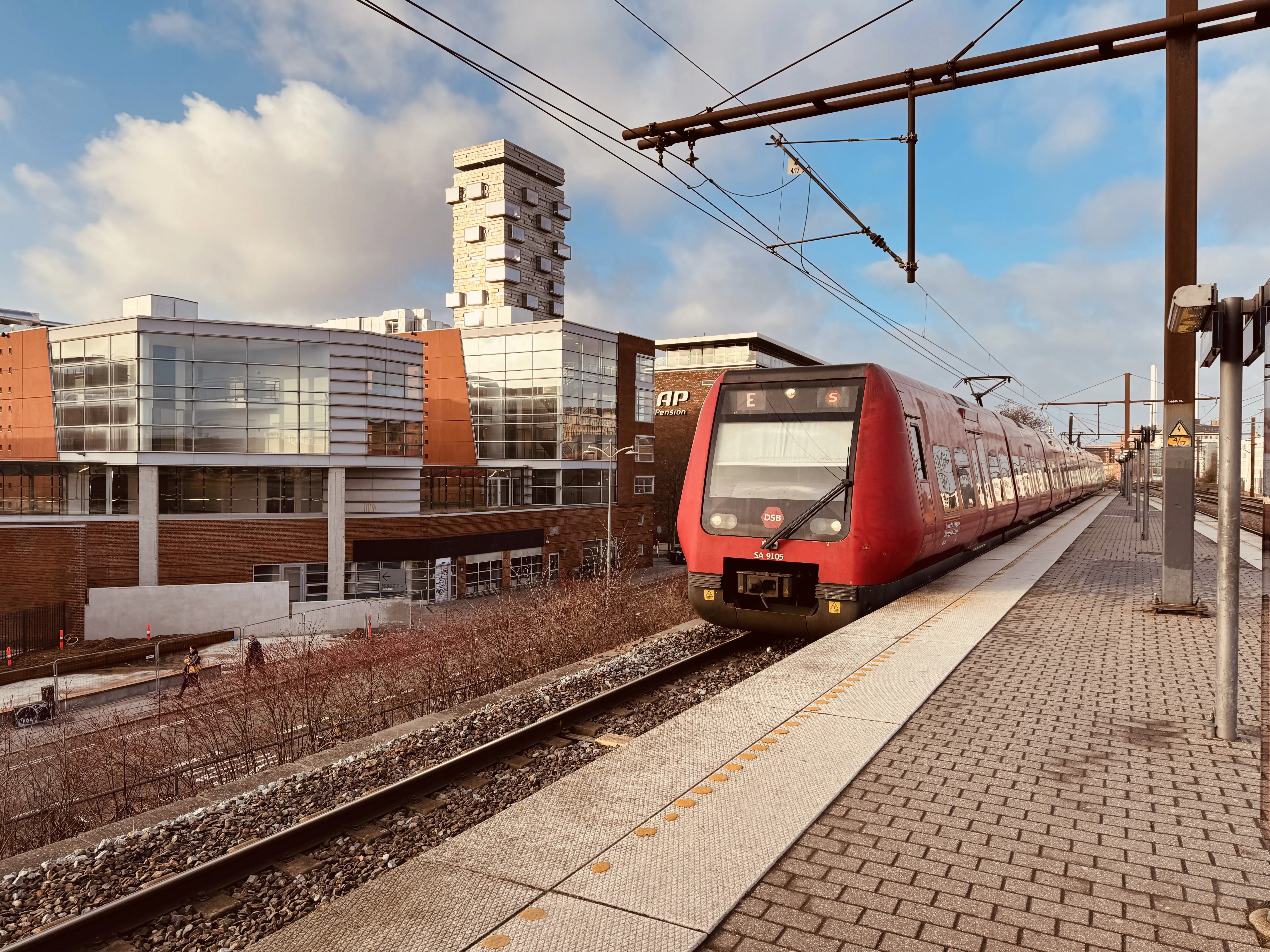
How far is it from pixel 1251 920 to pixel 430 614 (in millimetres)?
31234

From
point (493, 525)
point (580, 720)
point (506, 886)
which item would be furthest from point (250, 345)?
point (506, 886)

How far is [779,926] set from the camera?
3.30m

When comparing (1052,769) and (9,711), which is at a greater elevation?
(1052,769)

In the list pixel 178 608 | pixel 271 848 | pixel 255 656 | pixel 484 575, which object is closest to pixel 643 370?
pixel 484 575

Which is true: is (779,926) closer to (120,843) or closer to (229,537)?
(120,843)

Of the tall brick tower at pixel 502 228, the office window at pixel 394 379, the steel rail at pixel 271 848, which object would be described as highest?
the tall brick tower at pixel 502 228

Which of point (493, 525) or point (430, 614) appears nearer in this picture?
point (430, 614)

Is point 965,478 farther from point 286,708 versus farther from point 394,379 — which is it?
point 394,379

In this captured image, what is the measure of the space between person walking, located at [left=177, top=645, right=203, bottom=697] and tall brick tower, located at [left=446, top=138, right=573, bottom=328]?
44972 mm

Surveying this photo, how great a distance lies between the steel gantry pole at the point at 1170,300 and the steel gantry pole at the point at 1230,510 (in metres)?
4.76

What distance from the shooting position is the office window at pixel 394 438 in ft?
111

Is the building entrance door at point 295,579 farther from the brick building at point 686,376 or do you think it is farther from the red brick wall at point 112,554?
the brick building at point 686,376

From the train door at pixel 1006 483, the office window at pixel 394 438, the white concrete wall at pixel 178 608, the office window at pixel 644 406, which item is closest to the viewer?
the train door at pixel 1006 483

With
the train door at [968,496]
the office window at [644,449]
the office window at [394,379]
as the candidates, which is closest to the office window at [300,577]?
the office window at [394,379]
